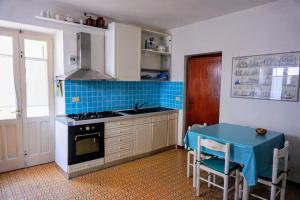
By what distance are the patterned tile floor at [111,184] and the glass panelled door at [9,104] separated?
27 centimetres

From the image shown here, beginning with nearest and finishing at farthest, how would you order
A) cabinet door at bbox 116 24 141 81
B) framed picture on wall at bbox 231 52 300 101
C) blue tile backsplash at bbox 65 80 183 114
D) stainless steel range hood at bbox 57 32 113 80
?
framed picture on wall at bbox 231 52 300 101
stainless steel range hood at bbox 57 32 113 80
blue tile backsplash at bbox 65 80 183 114
cabinet door at bbox 116 24 141 81

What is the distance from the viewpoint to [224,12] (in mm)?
3176

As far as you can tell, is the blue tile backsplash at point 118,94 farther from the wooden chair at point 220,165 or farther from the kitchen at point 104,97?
the wooden chair at point 220,165

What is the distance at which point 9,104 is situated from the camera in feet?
9.79

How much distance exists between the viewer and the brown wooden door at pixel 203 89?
3.63 meters

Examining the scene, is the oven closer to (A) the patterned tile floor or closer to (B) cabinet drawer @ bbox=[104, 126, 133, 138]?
(B) cabinet drawer @ bbox=[104, 126, 133, 138]

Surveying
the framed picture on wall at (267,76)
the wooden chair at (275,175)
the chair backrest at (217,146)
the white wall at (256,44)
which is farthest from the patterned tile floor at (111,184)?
the framed picture on wall at (267,76)

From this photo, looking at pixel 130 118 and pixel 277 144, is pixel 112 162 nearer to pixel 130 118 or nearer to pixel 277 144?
pixel 130 118

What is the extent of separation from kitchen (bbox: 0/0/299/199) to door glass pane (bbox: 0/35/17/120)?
61mm

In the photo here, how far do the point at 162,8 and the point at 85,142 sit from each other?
231 centimetres

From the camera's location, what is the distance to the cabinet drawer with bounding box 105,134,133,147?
3.16 m

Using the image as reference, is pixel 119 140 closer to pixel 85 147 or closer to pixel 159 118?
pixel 85 147

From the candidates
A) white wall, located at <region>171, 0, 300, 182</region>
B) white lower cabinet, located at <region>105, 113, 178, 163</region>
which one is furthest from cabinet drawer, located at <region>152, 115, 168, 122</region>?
white wall, located at <region>171, 0, 300, 182</region>

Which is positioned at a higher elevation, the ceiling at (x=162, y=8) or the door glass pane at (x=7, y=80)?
the ceiling at (x=162, y=8)
